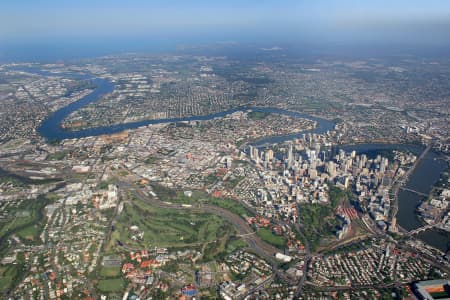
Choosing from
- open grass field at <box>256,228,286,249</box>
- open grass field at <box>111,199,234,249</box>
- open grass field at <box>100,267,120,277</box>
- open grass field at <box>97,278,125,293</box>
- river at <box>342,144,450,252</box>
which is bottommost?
river at <box>342,144,450,252</box>

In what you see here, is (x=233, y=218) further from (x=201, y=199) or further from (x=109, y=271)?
(x=109, y=271)

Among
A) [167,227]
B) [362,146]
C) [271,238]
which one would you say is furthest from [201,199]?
[362,146]

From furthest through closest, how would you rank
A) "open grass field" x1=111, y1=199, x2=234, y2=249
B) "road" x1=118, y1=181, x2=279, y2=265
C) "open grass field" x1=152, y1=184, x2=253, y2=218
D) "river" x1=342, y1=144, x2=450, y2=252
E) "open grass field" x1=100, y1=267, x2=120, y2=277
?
"open grass field" x1=152, y1=184, x2=253, y2=218, "river" x1=342, y1=144, x2=450, y2=252, "open grass field" x1=111, y1=199, x2=234, y2=249, "road" x1=118, y1=181, x2=279, y2=265, "open grass field" x1=100, y1=267, x2=120, y2=277

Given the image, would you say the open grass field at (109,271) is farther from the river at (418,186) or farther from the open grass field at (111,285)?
the river at (418,186)

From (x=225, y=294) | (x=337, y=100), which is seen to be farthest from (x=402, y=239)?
(x=337, y=100)

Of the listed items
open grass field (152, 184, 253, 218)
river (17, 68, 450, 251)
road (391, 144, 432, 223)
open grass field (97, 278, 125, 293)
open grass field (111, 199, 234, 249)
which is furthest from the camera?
road (391, 144, 432, 223)

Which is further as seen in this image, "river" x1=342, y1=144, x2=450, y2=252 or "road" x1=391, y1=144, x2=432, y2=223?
"road" x1=391, y1=144, x2=432, y2=223

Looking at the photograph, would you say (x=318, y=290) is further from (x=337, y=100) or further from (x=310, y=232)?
(x=337, y=100)

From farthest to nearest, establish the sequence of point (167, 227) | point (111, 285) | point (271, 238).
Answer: point (167, 227), point (271, 238), point (111, 285)

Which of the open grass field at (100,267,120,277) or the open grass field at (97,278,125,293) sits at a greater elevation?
the open grass field at (100,267,120,277)

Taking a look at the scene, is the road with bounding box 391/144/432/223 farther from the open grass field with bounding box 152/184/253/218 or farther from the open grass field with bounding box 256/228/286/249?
the open grass field with bounding box 152/184/253/218

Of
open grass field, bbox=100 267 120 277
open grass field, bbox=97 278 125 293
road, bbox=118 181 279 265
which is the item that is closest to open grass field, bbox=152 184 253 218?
road, bbox=118 181 279 265
